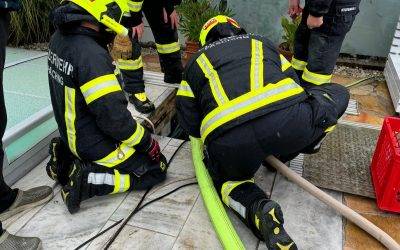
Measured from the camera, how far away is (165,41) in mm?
4059

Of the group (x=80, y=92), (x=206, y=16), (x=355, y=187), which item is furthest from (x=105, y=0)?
(x=206, y=16)

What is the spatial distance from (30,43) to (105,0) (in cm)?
370

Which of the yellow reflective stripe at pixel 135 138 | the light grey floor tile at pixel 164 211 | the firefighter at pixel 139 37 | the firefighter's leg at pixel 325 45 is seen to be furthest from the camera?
the firefighter at pixel 139 37

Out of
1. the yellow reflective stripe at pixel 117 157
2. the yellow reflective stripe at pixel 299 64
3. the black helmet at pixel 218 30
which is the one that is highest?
the black helmet at pixel 218 30

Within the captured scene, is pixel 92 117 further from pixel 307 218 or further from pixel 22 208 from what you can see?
pixel 307 218

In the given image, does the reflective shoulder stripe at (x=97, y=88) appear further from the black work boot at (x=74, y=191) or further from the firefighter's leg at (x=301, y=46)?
the firefighter's leg at (x=301, y=46)

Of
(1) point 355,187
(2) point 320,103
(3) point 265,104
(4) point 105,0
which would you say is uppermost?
(4) point 105,0

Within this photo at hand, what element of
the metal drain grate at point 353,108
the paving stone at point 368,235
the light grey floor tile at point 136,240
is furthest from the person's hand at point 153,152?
the metal drain grate at point 353,108

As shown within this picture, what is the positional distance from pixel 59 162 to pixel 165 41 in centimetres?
185

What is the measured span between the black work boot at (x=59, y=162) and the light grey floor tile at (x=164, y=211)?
53 centimetres

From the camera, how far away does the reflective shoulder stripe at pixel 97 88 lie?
92.2 inches

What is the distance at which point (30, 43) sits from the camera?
5484mm

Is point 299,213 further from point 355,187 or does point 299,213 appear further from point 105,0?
point 105,0

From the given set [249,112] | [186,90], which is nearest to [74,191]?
[186,90]
